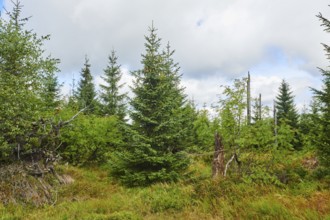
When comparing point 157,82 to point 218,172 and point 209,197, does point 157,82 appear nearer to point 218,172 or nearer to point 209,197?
point 218,172

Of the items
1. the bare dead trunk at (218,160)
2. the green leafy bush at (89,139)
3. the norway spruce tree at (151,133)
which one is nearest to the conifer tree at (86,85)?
the green leafy bush at (89,139)

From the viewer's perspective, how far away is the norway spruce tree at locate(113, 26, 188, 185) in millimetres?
12828

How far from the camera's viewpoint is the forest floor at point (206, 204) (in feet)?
22.4

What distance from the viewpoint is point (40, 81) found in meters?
12.3

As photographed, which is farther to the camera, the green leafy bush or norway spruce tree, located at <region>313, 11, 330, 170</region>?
the green leafy bush

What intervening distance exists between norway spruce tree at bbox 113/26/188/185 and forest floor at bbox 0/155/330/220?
2114 millimetres

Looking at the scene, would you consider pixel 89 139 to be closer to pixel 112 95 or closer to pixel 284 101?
pixel 112 95

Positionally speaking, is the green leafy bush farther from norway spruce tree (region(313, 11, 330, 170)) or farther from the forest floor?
norway spruce tree (region(313, 11, 330, 170))

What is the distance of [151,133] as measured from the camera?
44.5 ft

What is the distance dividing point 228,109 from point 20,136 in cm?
850

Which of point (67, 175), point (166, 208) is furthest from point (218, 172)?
point (67, 175)

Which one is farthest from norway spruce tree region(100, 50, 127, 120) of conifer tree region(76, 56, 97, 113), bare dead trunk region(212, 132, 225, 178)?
bare dead trunk region(212, 132, 225, 178)

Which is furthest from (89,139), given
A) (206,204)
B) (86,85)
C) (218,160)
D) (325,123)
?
(86,85)

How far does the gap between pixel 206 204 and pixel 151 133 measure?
5764mm
